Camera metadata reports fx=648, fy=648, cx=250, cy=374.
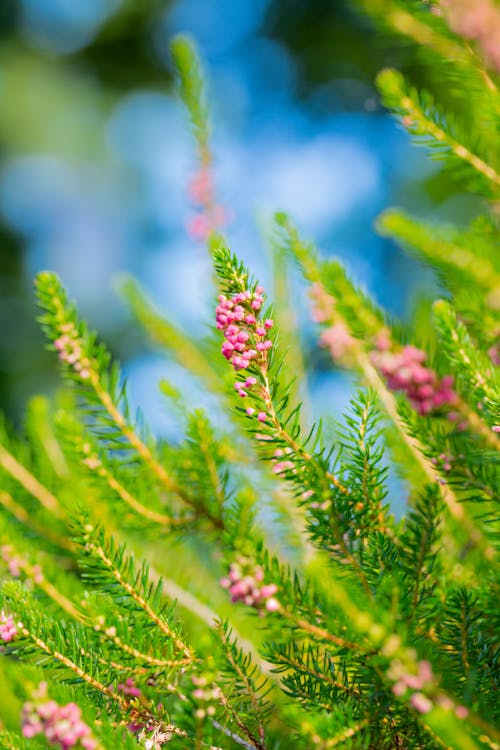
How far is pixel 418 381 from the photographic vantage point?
1.03m

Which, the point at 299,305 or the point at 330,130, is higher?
the point at 299,305

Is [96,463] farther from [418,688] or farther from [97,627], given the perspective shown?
[418,688]

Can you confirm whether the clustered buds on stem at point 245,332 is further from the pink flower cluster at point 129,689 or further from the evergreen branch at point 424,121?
the evergreen branch at point 424,121

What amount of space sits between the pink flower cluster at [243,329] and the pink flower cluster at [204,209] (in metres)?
0.69

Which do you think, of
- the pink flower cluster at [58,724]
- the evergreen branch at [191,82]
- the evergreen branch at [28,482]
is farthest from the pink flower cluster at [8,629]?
the evergreen branch at [191,82]

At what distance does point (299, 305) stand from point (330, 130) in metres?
5.33

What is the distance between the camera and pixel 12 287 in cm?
727

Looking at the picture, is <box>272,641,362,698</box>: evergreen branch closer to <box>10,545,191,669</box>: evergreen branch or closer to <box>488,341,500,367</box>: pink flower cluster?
<box>10,545,191,669</box>: evergreen branch

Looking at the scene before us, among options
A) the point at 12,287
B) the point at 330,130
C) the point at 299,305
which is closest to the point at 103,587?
the point at 299,305

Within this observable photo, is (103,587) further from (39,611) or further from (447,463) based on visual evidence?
(447,463)

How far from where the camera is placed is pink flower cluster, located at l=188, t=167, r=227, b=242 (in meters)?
1.40

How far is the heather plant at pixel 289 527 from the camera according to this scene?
25.7 inches

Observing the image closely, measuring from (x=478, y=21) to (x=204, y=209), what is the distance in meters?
0.66

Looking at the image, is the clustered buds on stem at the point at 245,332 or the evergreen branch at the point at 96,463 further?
the evergreen branch at the point at 96,463
